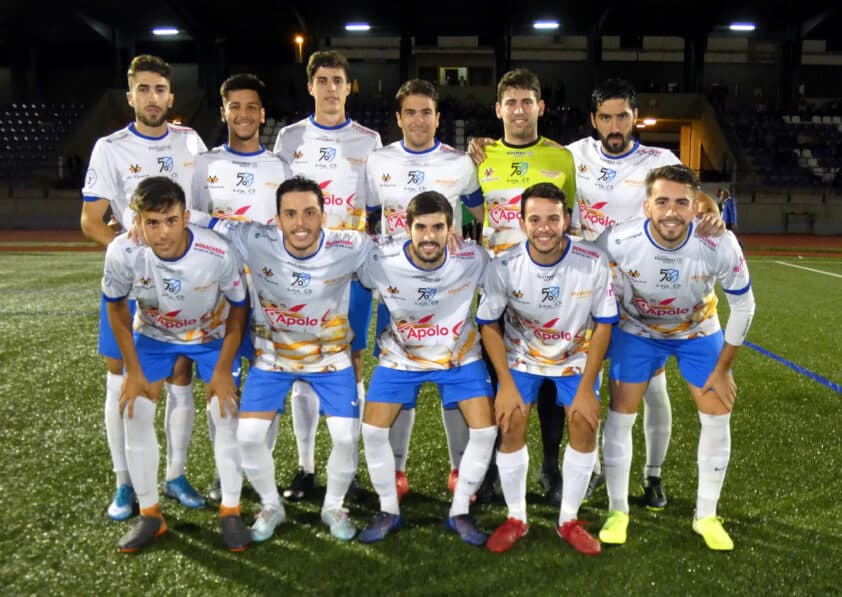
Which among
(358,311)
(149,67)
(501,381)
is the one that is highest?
(149,67)

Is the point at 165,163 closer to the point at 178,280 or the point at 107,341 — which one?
the point at 178,280

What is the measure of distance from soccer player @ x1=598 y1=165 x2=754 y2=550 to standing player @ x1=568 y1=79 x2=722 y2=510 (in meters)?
0.34

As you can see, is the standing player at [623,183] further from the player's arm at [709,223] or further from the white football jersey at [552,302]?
the white football jersey at [552,302]

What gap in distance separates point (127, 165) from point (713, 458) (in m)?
3.20

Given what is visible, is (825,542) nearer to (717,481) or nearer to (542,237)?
(717,481)

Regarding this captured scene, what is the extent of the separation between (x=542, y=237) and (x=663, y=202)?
55 cm

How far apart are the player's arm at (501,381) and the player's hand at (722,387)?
85cm

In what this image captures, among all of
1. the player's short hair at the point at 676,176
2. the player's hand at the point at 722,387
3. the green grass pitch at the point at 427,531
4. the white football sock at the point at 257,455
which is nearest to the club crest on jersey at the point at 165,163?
the white football sock at the point at 257,455

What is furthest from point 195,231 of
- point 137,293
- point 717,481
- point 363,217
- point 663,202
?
point 717,481

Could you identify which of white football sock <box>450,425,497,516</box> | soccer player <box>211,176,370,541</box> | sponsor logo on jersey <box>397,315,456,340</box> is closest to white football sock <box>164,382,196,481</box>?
soccer player <box>211,176,370,541</box>

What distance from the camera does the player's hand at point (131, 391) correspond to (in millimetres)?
3180

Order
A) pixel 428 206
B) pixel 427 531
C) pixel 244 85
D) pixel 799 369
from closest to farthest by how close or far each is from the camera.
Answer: pixel 428 206
pixel 427 531
pixel 244 85
pixel 799 369

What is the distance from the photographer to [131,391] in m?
3.19

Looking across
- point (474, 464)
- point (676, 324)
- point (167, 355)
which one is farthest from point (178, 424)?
point (676, 324)
